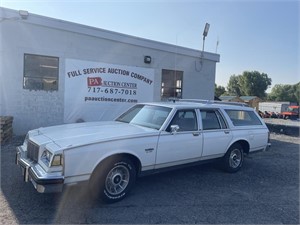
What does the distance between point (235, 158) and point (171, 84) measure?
6.40m

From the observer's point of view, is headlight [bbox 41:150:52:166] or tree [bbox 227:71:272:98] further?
tree [bbox 227:71:272:98]

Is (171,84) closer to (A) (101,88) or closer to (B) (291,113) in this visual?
(A) (101,88)

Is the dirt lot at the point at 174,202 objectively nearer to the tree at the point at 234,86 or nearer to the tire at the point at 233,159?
the tire at the point at 233,159

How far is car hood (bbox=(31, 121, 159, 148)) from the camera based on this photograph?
12.5ft

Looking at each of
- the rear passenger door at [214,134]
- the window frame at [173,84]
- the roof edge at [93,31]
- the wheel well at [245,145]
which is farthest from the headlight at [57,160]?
the window frame at [173,84]

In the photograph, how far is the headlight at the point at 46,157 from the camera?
3612mm

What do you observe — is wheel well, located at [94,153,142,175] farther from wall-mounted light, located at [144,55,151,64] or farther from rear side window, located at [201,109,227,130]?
wall-mounted light, located at [144,55,151,64]

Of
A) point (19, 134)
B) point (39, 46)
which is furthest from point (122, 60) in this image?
point (19, 134)

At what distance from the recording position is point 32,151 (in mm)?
4152

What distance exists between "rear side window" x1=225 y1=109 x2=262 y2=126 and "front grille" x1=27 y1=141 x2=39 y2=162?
4074 millimetres

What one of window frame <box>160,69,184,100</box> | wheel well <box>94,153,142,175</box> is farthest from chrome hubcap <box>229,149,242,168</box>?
window frame <box>160,69,184,100</box>

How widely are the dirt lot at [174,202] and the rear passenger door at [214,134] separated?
0.58 m

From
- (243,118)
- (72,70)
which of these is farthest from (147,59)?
(243,118)

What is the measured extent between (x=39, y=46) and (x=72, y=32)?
125cm
